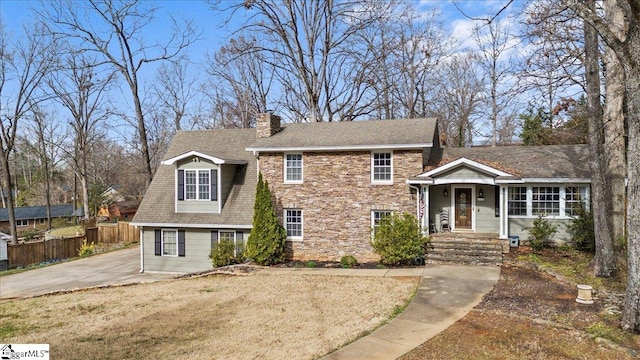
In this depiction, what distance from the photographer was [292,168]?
1764 centimetres

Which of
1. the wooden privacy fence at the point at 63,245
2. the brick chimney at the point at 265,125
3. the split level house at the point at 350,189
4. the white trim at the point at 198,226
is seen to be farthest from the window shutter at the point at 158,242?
the wooden privacy fence at the point at 63,245

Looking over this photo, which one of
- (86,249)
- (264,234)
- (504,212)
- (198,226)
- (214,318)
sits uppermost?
(504,212)

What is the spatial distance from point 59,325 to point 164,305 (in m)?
2.39

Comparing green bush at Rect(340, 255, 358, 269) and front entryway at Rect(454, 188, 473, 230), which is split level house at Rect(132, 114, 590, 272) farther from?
green bush at Rect(340, 255, 358, 269)

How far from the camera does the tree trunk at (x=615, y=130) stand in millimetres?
11323

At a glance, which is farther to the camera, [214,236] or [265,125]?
[265,125]

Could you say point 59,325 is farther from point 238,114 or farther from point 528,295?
point 238,114

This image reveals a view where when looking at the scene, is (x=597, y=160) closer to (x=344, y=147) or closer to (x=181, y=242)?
(x=344, y=147)

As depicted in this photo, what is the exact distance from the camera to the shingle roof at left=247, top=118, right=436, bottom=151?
16172 mm

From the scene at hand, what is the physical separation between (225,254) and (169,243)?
11.2ft

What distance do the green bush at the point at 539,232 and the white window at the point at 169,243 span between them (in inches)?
581

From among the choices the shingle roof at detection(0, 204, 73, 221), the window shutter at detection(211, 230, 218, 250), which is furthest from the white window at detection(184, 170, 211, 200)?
the shingle roof at detection(0, 204, 73, 221)

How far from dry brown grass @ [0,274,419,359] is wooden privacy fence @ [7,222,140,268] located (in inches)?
468

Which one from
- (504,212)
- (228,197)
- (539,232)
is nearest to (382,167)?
(504,212)
